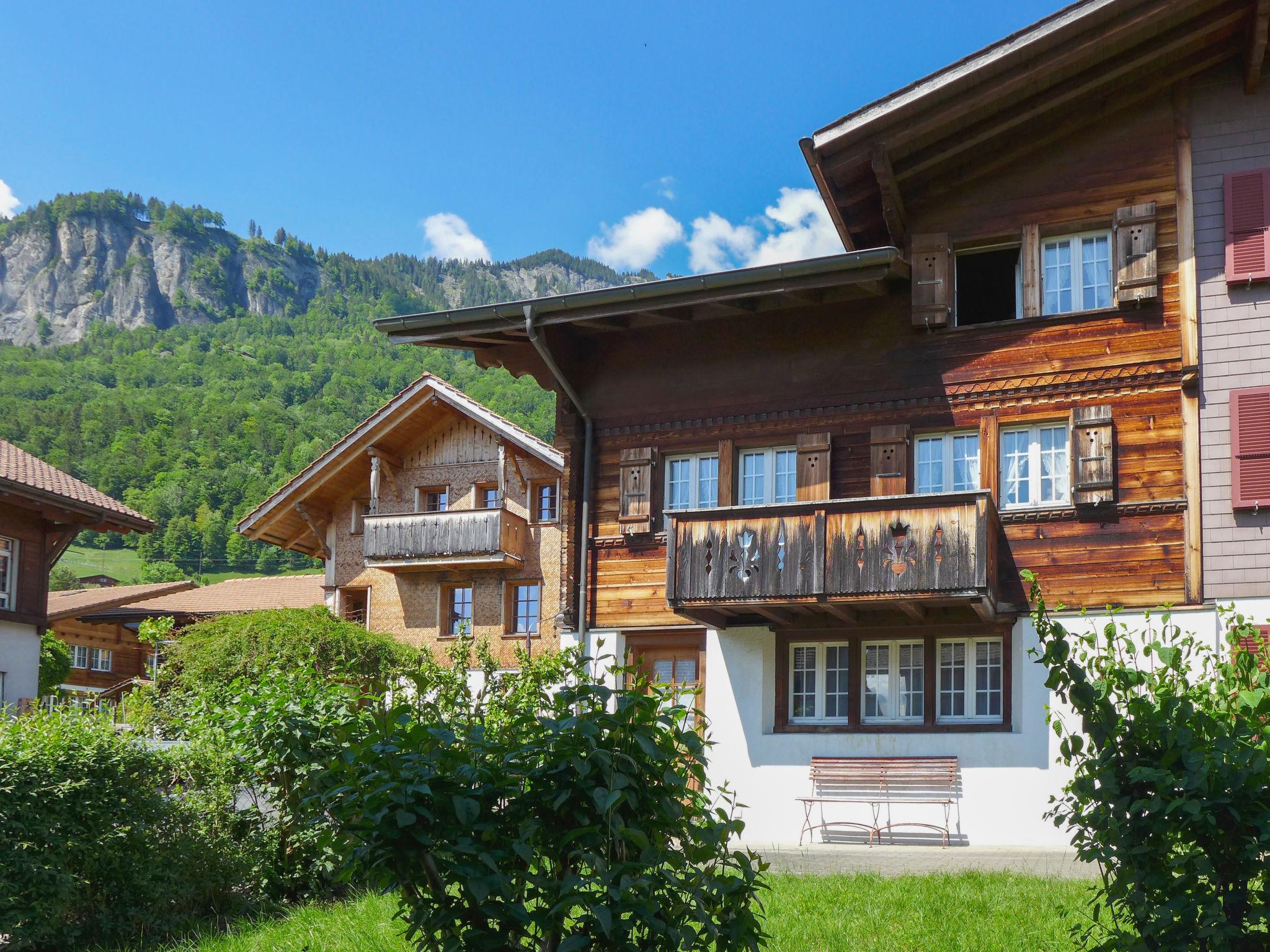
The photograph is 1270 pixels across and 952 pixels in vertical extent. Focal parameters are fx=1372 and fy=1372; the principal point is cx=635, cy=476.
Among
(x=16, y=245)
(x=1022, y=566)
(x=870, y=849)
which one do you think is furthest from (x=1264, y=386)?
(x=16, y=245)

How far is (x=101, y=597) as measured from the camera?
42.8m

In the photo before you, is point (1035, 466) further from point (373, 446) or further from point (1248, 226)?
point (373, 446)

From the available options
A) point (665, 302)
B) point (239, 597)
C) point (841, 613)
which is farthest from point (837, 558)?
point (239, 597)

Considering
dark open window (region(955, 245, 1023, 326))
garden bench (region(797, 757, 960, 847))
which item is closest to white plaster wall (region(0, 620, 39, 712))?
garden bench (region(797, 757, 960, 847))

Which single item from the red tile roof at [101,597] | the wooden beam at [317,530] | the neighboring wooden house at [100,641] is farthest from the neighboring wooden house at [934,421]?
the neighboring wooden house at [100,641]

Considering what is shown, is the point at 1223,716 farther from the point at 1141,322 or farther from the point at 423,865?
the point at 1141,322

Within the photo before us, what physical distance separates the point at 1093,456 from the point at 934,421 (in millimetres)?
2051

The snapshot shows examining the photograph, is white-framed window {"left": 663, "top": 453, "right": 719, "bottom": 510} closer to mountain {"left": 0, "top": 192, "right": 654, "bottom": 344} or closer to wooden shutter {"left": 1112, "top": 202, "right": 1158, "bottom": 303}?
wooden shutter {"left": 1112, "top": 202, "right": 1158, "bottom": 303}

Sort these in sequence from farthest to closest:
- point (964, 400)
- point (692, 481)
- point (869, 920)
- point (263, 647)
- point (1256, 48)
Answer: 1. point (263, 647)
2. point (692, 481)
3. point (964, 400)
4. point (1256, 48)
5. point (869, 920)

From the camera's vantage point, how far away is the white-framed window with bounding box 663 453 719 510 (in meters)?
18.9

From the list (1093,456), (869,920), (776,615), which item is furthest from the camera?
(776,615)

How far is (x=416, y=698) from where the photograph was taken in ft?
25.7

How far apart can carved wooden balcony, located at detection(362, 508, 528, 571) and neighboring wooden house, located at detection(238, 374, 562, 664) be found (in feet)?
0.10

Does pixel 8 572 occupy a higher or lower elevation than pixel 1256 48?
lower
